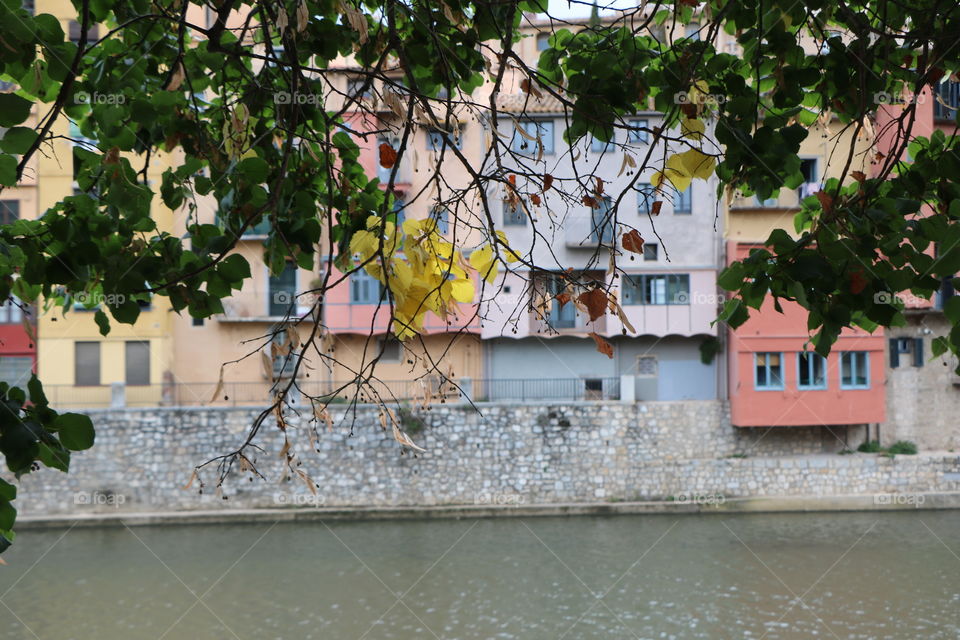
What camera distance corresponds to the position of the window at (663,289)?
50.1 ft

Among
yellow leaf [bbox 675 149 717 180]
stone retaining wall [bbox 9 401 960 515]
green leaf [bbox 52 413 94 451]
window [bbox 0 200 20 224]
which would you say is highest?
window [bbox 0 200 20 224]

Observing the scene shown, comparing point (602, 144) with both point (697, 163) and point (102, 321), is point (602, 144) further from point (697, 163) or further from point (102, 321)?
point (697, 163)

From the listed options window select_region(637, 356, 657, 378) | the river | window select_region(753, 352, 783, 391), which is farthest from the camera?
window select_region(637, 356, 657, 378)

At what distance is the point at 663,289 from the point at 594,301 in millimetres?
13957

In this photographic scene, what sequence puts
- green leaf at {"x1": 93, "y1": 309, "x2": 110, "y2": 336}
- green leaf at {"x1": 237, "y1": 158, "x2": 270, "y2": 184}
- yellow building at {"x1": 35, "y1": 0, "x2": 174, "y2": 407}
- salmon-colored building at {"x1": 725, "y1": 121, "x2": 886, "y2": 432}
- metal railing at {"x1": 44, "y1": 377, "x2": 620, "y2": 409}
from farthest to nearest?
yellow building at {"x1": 35, "y1": 0, "x2": 174, "y2": 407}, metal railing at {"x1": 44, "y1": 377, "x2": 620, "y2": 409}, salmon-colored building at {"x1": 725, "y1": 121, "x2": 886, "y2": 432}, green leaf at {"x1": 93, "y1": 309, "x2": 110, "y2": 336}, green leaf at {"x1": 237, "y1": 158, "x2": 270, "y2": 184}

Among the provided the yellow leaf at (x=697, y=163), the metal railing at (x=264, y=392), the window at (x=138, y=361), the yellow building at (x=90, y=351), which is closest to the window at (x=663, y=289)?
the metal railing at (x=264, y=392)

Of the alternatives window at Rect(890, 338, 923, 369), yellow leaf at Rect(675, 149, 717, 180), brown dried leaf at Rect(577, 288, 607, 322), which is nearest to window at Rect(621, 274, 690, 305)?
window at Rect(890, 338, 923, 369)

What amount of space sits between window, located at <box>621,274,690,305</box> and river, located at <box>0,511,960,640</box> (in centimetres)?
363

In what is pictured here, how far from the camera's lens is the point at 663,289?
604 inches

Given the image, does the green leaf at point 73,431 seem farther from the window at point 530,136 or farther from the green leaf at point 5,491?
the window at point 530,136

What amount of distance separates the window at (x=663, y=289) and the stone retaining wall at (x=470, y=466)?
2139 mm

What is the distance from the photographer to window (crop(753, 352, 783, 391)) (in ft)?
47.4

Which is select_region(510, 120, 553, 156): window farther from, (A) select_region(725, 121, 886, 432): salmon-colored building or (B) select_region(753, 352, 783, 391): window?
(B) select_region(753, 352, 783, 391): window

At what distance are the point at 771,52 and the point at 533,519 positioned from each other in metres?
11.5
